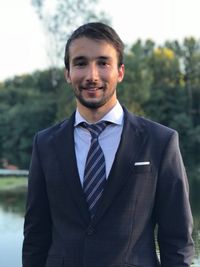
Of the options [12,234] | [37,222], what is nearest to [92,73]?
[37,222]

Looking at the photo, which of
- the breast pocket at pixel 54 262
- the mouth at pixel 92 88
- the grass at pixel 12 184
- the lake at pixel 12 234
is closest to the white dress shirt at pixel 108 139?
the mouth at pixel 92 88

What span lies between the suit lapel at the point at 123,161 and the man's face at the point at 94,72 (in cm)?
13

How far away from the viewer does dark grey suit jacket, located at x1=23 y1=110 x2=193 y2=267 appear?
2.01 meters

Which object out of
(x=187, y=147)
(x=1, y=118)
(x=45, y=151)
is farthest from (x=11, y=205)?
(x=1, y=118)

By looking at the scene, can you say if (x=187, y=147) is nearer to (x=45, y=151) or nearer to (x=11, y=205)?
(x=11, y=205)

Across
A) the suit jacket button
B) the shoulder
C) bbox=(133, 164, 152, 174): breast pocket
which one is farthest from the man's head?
the suit jacket button

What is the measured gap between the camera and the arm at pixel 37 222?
221 cm

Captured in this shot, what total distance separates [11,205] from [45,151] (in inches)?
387

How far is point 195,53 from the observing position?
3800 cm

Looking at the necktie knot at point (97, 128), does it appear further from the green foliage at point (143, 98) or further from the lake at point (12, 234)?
the green foliage at point (143, 98)

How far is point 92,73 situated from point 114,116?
181 mm

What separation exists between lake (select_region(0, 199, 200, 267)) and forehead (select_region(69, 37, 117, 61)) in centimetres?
360

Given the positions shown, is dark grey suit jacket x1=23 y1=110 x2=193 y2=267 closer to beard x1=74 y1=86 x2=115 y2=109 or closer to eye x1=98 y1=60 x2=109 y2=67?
beard x1=74 y1=86 x2=115 y2=109

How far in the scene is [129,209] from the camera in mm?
2014
